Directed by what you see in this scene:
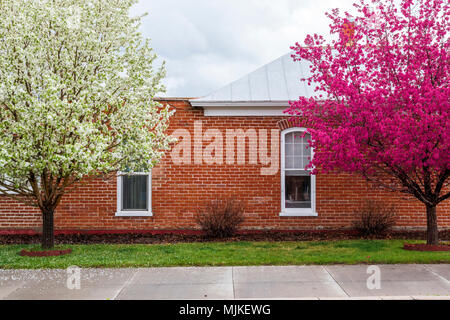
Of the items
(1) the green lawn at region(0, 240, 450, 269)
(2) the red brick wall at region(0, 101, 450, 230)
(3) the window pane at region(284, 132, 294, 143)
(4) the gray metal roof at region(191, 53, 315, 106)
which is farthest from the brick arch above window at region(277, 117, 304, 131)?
(1) the green lawn at region(0, 240, 450, 269)

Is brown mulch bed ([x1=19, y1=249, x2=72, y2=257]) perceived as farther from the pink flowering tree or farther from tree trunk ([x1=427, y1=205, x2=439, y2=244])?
tree trunk ([x1=427, y1=205, x2=439, y2=244])

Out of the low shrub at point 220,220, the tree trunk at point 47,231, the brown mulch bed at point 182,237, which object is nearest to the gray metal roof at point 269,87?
the low shrub at point 220,220

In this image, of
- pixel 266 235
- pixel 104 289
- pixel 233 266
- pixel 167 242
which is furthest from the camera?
pixel 266 235

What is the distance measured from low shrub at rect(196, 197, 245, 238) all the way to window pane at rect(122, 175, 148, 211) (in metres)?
1.71

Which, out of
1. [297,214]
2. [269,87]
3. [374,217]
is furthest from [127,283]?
[269,87]

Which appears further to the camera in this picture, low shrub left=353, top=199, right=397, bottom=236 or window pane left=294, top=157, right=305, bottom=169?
window pane left=294, top=157, right=305, bottom=169

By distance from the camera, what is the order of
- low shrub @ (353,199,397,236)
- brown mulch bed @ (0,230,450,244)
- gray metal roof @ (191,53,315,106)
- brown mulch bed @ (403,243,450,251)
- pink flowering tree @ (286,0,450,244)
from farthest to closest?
gray metal roof @ (191,53,315,106) < low shrub @ (353,199,397,236) < brown mulch bed @ (0,230,450,244) < brown mulch bed @ (403,243,450,251) < pink flowering tree @ (286,0,450,244)

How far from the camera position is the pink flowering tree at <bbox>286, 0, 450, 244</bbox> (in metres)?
7.23

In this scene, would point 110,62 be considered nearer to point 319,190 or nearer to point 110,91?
point 110,91

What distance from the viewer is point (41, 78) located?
305 inches

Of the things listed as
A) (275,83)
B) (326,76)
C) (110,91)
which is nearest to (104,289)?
(110,91)

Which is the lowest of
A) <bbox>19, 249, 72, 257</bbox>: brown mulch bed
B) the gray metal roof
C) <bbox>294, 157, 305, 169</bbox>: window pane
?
<bbox>19, 249, 72, 257</bbox>: brown mulch bed

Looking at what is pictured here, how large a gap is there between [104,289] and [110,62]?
4123 mm

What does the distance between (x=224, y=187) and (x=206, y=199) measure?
0.57 meters
